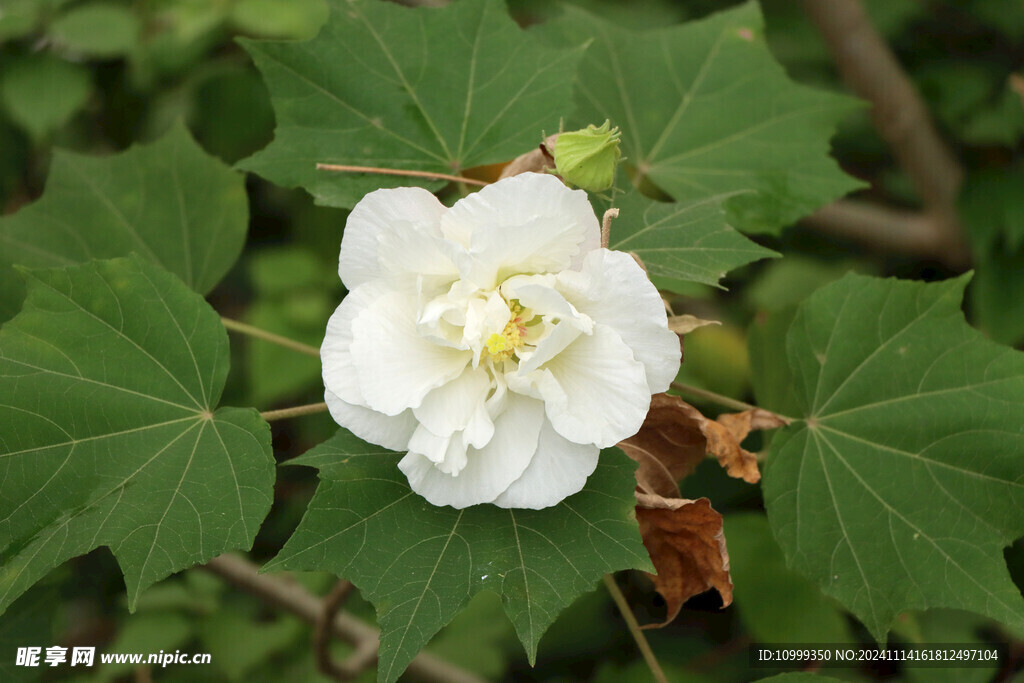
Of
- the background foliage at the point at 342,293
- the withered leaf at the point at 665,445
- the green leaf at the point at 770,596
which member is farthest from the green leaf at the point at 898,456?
the green leaf at the point at 770,596

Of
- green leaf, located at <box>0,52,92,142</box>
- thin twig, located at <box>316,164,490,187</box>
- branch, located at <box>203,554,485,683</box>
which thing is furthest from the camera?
green leaf, located at <box>0,52,92,142</box>

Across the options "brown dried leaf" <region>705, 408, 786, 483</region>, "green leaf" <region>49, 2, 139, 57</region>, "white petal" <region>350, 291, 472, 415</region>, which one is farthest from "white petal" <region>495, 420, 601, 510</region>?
"green leaf" <region>49, 2, 139, 57</region>

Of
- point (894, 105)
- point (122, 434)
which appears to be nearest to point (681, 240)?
point (122, 434)

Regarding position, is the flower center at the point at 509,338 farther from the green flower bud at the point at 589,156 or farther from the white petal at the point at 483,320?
the green flower bud at the point at 589,156

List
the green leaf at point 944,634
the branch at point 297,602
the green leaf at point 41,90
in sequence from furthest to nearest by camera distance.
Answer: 1. the green leaf at point 41,90
2. the branch at point 297,602
3. the green leaf at point 944,634

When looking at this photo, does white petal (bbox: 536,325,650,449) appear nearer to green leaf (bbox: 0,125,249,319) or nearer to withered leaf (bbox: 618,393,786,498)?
withered leaf (bbox: 618,393,786,498)
